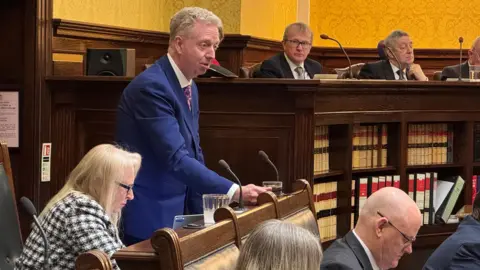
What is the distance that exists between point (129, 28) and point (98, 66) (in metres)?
1.24

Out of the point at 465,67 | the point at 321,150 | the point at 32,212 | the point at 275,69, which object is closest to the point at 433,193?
the point at 321,150

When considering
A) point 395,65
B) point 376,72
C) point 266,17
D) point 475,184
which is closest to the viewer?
point 475,184

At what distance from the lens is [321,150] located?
5.80 meters

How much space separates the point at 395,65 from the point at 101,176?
16.8 ft

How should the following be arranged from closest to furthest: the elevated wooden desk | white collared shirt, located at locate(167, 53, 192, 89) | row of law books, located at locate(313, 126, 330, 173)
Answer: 1. white collared shirt, located at locate(167, 53, 192, 89)
2. the elevated wooden desk
3. row of law books, located at locate(313, 126, 330, 173)

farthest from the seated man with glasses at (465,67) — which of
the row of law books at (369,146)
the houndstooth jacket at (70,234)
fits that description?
the houndstooth jacket at (70,234)

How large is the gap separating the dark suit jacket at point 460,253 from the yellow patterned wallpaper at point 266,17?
4.77 meters

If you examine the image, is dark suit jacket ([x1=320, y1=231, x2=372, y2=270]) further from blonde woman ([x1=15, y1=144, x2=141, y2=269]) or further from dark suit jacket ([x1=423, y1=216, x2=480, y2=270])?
blonde woman ([x1=15, y1=144, x2=141, y2=269])

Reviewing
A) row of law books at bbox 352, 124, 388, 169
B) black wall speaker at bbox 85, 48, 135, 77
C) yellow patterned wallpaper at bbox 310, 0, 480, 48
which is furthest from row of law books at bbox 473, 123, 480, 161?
yellow patterned wallpaper at bbox 310, 0, 480, 48

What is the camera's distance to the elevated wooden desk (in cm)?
526

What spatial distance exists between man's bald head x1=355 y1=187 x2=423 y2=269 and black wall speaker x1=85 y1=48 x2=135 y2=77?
2769 mm

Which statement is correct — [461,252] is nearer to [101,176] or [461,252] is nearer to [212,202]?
[212,202]

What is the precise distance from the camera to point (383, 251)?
342 centimetres

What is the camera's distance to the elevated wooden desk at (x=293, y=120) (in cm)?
526
